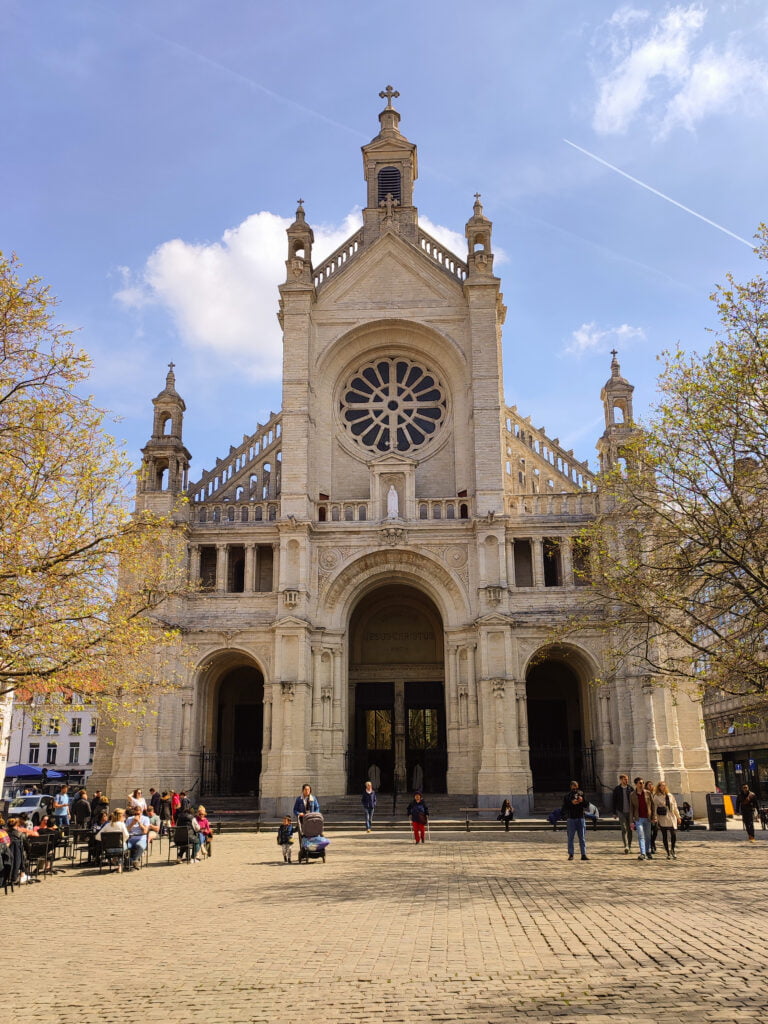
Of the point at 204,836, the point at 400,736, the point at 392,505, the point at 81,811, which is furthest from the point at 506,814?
the point at 392,505

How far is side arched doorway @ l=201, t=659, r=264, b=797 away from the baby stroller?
15776 millimetres

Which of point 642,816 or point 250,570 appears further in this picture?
point 250,570

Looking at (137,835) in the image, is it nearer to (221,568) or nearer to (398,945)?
(398,945)

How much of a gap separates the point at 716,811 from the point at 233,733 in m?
20.4

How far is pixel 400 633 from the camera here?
129 feet

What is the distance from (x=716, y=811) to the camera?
88.8 ft

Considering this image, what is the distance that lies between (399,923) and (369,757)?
2664 cm

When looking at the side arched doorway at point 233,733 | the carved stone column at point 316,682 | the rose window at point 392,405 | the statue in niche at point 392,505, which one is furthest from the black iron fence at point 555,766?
the rose window at point 392,405

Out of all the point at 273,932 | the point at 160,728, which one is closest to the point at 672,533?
the point at 273,932

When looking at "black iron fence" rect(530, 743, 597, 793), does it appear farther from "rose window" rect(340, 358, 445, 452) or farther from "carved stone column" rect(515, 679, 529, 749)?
"rose window" rect(340, 358, 445, 452)

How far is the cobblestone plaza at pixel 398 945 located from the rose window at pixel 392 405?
22.9 metres

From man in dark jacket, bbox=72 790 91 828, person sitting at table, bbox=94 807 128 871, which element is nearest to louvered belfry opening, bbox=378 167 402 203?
man in dark jacket, bbox=72 790 91 828

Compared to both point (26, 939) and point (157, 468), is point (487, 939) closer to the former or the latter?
point (26, 939)

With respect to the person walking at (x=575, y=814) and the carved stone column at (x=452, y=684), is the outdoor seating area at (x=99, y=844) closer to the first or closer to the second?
the person walking at (x=575, y=814)
